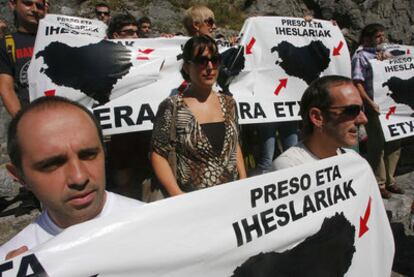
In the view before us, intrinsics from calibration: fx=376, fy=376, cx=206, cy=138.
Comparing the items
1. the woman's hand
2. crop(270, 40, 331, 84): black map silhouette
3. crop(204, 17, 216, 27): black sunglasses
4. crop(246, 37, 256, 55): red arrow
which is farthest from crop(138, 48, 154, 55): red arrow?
the woman's hand

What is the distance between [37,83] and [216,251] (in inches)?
89.9

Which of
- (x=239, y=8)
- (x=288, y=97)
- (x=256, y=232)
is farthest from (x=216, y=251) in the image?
(x=239, y=8)

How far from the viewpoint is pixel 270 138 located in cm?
391

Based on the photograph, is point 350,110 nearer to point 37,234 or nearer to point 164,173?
point 164,173

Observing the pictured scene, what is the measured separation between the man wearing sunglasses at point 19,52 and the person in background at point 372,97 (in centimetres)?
352

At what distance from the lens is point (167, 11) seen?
1308cm

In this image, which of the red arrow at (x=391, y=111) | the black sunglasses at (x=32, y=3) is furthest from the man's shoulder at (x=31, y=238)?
the red arrow at (x=391, y=111)

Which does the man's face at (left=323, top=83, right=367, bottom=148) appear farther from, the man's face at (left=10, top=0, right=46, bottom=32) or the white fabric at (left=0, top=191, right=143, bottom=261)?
the man's face at (left=10, top=0, right=46, bottom=32)

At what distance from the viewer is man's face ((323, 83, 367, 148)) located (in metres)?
1.94

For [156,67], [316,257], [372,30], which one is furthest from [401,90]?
[316,257]

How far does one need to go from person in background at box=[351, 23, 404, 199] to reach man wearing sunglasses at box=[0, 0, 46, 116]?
3520mm

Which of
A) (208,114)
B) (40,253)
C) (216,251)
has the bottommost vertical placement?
(216,251)

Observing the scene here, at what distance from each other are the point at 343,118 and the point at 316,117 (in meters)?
0.14

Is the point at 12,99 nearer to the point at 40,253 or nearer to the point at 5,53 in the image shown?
the point at 5,53
